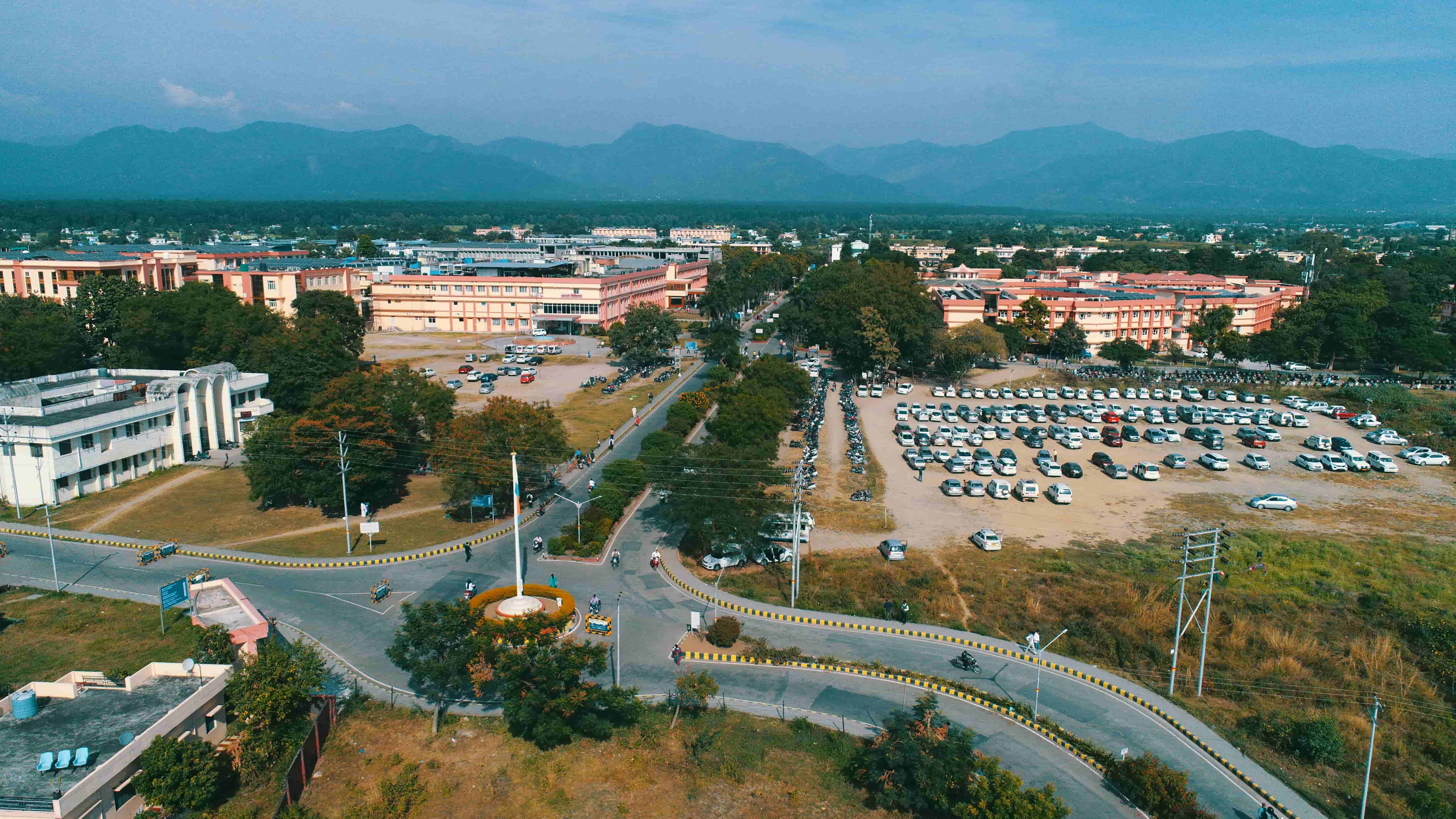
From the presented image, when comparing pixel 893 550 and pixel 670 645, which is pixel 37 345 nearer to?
pixel 670 645

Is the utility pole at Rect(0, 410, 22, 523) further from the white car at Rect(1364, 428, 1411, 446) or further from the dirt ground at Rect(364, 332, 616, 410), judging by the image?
the white car at Rect(1364, 428, 1411, 446)

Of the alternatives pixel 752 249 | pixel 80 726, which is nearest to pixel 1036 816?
pixel 80 726

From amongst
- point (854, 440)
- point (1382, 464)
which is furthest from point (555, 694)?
point (1382, 464)

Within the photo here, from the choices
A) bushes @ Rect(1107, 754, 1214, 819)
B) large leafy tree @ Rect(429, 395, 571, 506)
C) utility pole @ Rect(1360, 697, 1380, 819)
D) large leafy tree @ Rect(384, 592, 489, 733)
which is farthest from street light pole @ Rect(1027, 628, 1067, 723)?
large leafy tree @ Rect(429, 395, 571, 506)

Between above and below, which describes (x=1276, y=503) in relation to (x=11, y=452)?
below

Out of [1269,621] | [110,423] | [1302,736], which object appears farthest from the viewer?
[110,423]

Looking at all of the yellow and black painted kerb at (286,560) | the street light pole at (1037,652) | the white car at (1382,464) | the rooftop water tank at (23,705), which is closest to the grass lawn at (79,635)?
the rooftop water tank at (23,705)

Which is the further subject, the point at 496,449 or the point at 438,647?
the point at 496,449

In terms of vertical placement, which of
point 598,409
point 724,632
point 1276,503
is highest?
point 598,409
